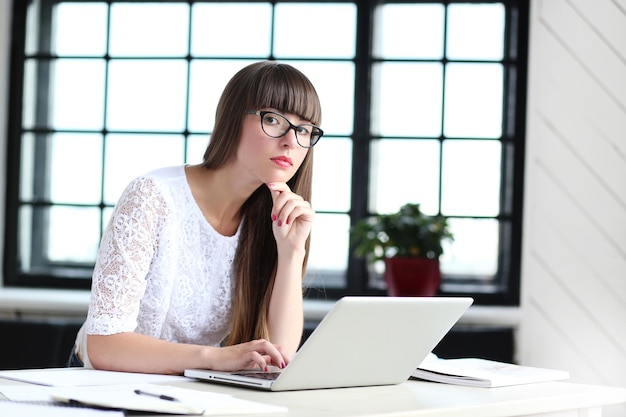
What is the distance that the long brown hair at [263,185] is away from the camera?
195cm

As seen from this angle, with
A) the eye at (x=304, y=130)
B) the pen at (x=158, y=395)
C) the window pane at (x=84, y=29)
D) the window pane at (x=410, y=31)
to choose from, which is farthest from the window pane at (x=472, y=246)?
the pen at (x=158, y=395)

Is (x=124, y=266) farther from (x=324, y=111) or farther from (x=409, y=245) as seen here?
(x=324, y=111)

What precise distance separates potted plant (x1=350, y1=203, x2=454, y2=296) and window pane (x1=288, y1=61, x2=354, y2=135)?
516 millimetres

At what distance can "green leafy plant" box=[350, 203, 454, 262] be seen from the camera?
335cm

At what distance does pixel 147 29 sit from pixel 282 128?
2101 mm

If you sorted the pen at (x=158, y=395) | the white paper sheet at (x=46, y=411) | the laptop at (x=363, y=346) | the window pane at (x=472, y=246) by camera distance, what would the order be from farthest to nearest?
the window pane at (x=472, y=246) < the laptop at (x=363, y=346) < the pen at (x=158, y=395) < the white paper sheet at (x=46, y=411)

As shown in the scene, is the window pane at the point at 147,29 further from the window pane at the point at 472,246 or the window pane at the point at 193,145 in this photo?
the window pane at the point at 472,246

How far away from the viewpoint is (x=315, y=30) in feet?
12.4

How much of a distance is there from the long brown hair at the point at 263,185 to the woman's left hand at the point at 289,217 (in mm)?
92

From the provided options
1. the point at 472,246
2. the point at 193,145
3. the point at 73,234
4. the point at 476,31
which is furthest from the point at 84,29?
the point at 472,246

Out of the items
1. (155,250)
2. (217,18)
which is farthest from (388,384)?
(217,18)

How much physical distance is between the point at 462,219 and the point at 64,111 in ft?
5.76

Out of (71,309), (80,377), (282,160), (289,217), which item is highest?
(282,160)

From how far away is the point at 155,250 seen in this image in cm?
195
